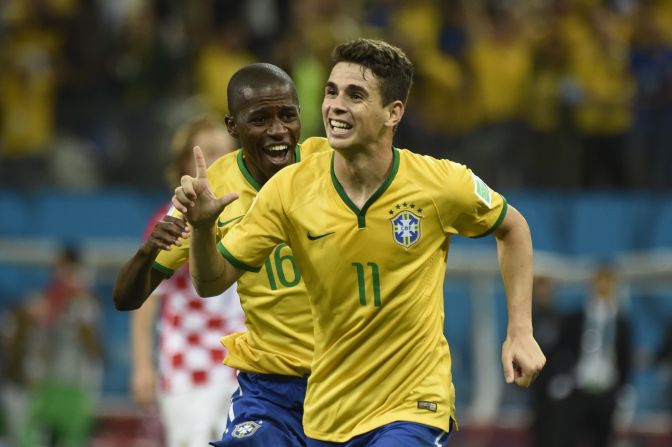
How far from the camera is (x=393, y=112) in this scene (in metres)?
5.82

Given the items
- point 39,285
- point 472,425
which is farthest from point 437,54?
point 39,285

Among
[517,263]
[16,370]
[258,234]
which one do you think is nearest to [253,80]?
[258,234]

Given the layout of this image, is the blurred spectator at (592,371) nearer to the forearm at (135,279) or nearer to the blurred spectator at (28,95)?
the blurred spectator at (28,95)

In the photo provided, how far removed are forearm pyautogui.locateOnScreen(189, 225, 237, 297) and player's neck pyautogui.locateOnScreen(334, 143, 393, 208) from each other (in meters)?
0.58

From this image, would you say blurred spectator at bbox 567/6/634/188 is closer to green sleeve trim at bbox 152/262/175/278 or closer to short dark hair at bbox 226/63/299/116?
short dark hair at bbox 226/63/299/116

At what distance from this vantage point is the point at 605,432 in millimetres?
12812

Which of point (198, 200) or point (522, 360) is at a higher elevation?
point (198, 200)

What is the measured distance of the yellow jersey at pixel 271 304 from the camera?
6348 millimetres

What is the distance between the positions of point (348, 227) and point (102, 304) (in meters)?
9.40

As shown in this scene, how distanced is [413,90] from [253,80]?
7.46 metres

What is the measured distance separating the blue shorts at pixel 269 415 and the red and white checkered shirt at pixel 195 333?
1997 millimetres

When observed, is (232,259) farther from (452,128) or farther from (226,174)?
(452,128)

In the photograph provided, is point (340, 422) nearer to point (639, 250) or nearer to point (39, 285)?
point (639, 250)

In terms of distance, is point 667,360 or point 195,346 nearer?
point 195,346
